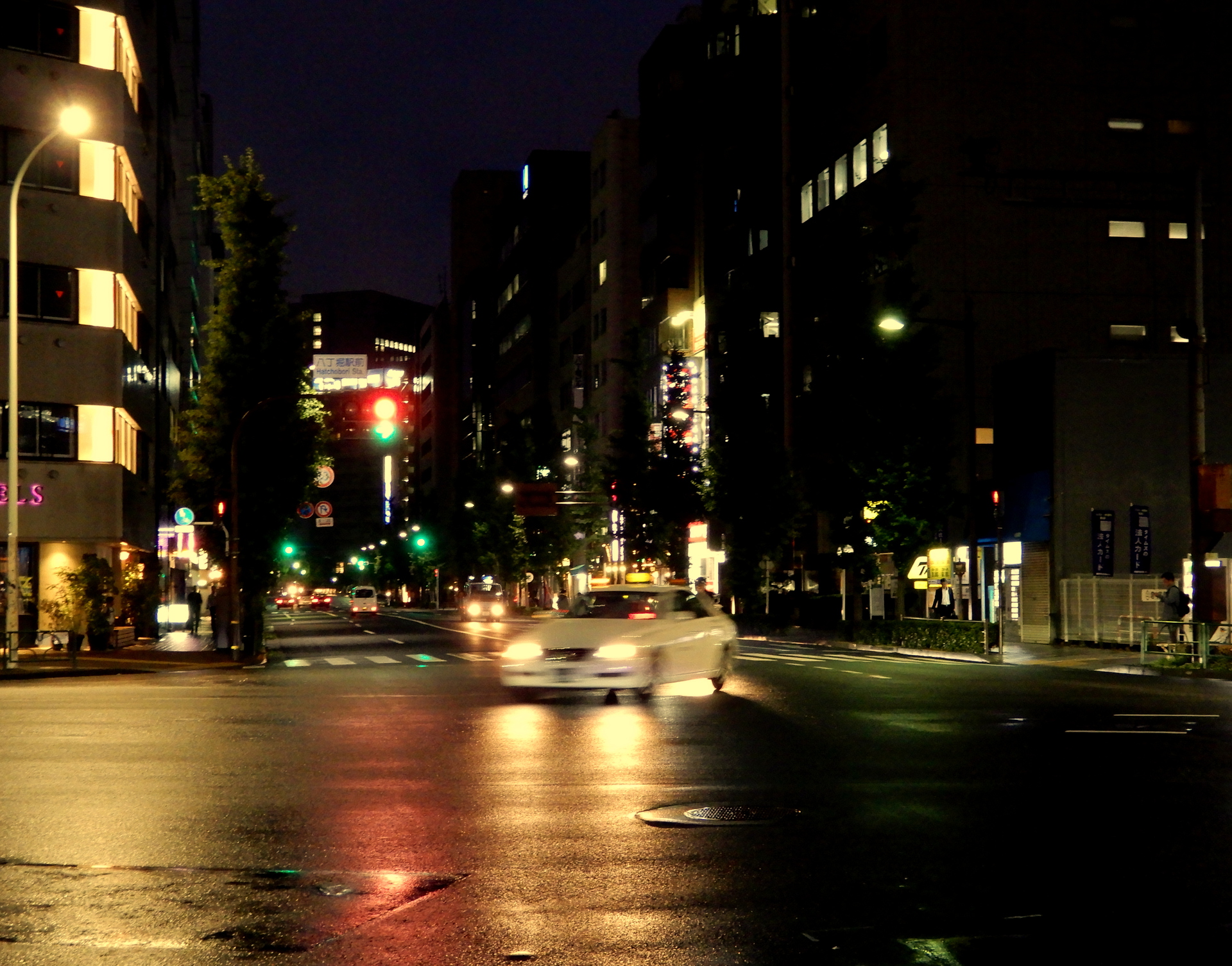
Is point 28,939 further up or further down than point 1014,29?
further down

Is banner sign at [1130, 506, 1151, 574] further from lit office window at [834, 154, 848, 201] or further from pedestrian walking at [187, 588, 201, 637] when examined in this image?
pedestrian walking at [187, 588, 201, 637]

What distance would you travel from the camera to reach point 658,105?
90438 millimetres

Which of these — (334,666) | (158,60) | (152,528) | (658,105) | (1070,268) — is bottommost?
(334,666)

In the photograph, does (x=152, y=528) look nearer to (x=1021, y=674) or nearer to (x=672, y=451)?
(x=672, y=451)

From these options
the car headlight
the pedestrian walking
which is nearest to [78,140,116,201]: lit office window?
the pedestrian walking

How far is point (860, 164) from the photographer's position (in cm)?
6056

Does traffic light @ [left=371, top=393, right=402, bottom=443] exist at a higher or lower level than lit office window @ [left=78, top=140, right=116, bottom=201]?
lower

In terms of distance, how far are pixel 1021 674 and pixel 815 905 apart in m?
21.1

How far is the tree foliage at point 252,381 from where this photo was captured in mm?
42094

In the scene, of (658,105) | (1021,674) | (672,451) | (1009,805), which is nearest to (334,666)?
(1021,674)

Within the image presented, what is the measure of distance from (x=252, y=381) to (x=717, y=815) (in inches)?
1332

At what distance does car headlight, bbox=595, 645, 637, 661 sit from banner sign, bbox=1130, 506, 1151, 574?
Answer: 89.0ft

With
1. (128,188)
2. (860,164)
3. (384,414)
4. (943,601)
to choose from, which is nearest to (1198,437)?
(384,414)

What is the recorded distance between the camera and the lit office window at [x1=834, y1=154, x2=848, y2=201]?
2452 inches
